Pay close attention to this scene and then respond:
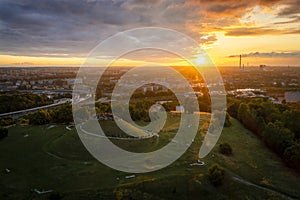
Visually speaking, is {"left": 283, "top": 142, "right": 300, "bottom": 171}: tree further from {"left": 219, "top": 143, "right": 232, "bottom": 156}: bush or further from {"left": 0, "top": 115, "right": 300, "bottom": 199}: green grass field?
{"left": 219, "top": 143, "right": 232, "bottom": 156}: bush

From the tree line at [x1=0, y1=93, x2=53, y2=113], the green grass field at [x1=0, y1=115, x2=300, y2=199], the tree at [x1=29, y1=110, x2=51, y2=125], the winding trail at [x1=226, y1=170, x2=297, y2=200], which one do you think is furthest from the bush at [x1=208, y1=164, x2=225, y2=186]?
the tree line at [x1=0, y1=93, x2=53, y2=113]

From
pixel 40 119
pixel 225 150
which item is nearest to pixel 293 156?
pixel 225 150

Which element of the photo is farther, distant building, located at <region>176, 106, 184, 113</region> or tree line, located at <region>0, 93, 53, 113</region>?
tree line, located at <region>0, 93, 53, 113</region>

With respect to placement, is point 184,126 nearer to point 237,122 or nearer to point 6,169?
point 237,122

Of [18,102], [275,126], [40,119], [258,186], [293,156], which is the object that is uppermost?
[18,102]

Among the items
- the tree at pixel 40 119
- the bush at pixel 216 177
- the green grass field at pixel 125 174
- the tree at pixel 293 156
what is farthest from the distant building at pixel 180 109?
the bush at pixel 216 177

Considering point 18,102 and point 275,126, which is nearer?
point 275,126

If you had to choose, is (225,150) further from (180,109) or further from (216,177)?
(180,109)

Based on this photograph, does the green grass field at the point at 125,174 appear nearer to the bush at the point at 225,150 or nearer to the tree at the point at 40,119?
the bush at the point at 225,150
